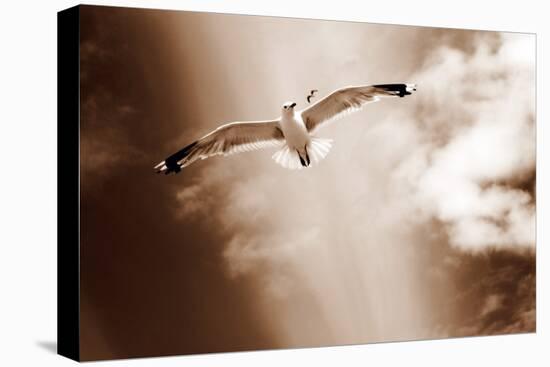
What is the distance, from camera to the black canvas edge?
607 cm

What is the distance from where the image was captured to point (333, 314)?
676 cm

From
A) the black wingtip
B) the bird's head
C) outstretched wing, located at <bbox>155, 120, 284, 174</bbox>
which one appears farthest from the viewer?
the black wingtip

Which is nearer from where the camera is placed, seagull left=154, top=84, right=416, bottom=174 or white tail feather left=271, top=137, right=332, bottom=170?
A: seagull left=154, top=84, right=416, bottom=174

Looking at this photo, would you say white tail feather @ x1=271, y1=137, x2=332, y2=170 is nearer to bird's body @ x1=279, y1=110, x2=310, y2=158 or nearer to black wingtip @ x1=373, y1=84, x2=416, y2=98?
bird's body @ x1=279, y1=110, x2=310, y2=158

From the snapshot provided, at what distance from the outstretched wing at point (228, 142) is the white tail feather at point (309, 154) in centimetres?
7

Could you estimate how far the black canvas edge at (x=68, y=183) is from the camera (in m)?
6.07

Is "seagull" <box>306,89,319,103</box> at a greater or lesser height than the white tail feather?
greater

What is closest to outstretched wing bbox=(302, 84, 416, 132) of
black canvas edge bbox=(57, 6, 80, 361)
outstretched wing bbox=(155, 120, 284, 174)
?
outstretched wing bbox=(155, 120, 284, 174)

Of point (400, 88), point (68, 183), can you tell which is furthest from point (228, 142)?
point (400, 88)

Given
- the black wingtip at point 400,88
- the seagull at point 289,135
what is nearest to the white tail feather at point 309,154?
the seagull at point 289,135

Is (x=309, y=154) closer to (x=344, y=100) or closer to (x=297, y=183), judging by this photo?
(x=297, y=183)

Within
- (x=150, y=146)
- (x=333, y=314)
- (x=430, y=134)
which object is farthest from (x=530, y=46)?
(x=150, y=146)

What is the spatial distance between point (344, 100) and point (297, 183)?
583mm

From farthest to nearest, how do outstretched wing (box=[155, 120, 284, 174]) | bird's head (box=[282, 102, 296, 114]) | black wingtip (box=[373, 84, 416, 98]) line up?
black wingtip (box=[373, 84, 416, 98]) → bird's head (box=[282, 102, 296, 114]) → outstretched wing (box=[155, 120, 284, 174])
